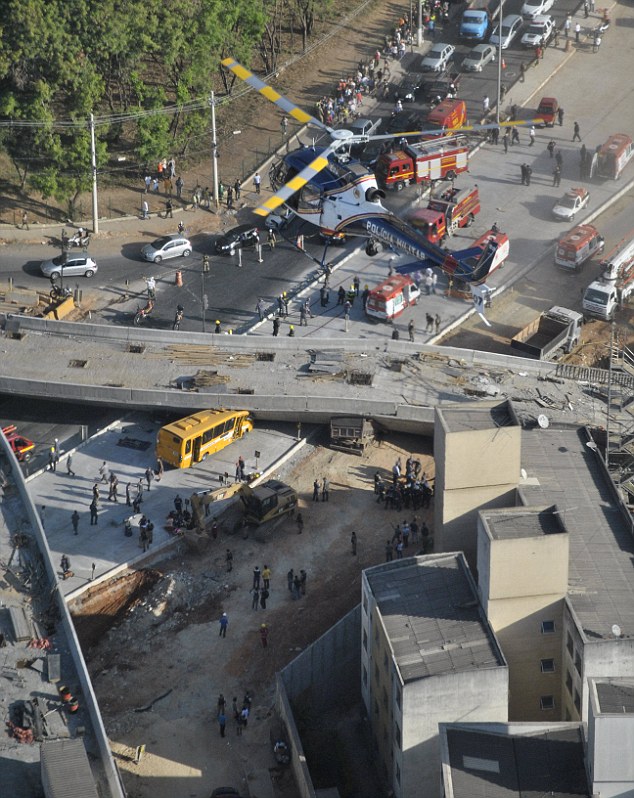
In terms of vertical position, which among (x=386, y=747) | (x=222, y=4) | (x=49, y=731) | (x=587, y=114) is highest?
(x=222, y=4)

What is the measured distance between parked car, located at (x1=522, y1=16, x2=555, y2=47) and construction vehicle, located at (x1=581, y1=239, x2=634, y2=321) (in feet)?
89.7

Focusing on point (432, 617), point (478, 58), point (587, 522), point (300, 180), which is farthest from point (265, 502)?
point (478, 58)

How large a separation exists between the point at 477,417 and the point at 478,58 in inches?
1990

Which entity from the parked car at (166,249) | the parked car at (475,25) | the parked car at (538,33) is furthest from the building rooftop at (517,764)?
the parked car at (475,25)

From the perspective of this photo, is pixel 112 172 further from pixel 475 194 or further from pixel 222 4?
pixel 475 194

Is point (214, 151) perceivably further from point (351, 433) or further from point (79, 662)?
point (79, 662)

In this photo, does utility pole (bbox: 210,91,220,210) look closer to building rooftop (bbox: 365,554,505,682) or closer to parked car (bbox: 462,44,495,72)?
parked car (bbox: 462,44,495,72)

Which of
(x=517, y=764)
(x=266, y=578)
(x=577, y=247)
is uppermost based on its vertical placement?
(x=577, y=247)

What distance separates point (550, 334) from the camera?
273 ft

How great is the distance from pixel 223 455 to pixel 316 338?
8.97m

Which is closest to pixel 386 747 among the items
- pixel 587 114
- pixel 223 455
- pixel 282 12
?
pixel 223 455

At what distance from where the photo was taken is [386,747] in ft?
189

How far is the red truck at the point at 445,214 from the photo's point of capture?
89.6 meters

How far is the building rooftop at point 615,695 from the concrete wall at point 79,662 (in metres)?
15.7
